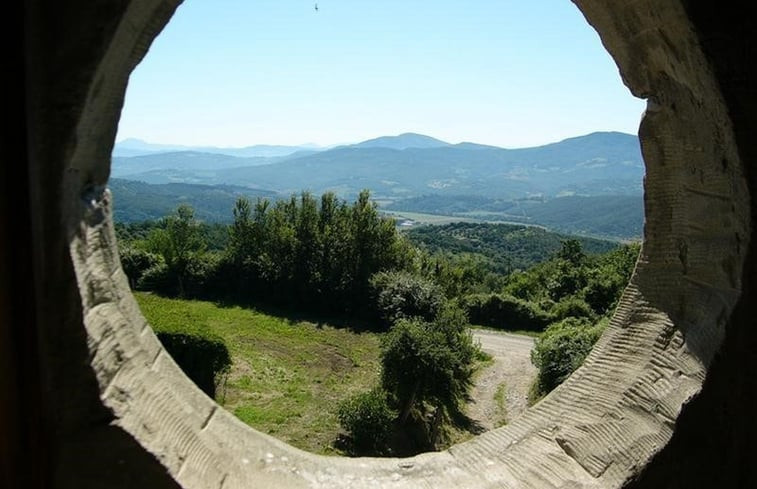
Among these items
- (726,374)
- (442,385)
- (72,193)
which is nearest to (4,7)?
(72,193)

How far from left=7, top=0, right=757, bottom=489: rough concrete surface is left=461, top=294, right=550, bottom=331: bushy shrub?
Result: 28.0 metres

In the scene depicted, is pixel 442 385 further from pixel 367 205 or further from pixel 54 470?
pixel 367 205

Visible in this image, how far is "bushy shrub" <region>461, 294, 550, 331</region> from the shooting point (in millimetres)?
30391

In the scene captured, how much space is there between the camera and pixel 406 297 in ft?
84.7

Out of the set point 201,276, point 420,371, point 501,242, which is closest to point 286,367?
point 420,371

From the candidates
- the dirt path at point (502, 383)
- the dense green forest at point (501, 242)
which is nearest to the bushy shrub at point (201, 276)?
the dirt path at point (502, 383)

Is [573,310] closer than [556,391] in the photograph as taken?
No

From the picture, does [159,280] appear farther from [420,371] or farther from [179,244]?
[420,371]

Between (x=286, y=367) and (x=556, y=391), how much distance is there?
1632 cm

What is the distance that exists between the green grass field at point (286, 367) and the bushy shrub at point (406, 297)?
1746 mm

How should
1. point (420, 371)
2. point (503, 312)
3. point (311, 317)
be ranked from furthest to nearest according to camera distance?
1. point (503, 312)
2. point (311, 317)
3. point (420, 371)

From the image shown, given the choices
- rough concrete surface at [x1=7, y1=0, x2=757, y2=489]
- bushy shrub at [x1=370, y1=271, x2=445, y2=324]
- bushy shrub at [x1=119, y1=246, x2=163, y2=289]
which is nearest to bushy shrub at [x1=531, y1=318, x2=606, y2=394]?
bushy shrub at [x1=370, y1=271, x2=445, y2=324]

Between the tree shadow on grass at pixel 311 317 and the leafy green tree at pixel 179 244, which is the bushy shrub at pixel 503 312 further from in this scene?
the leafy green tree at pixel 179 244

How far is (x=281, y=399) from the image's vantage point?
50.1 ft
